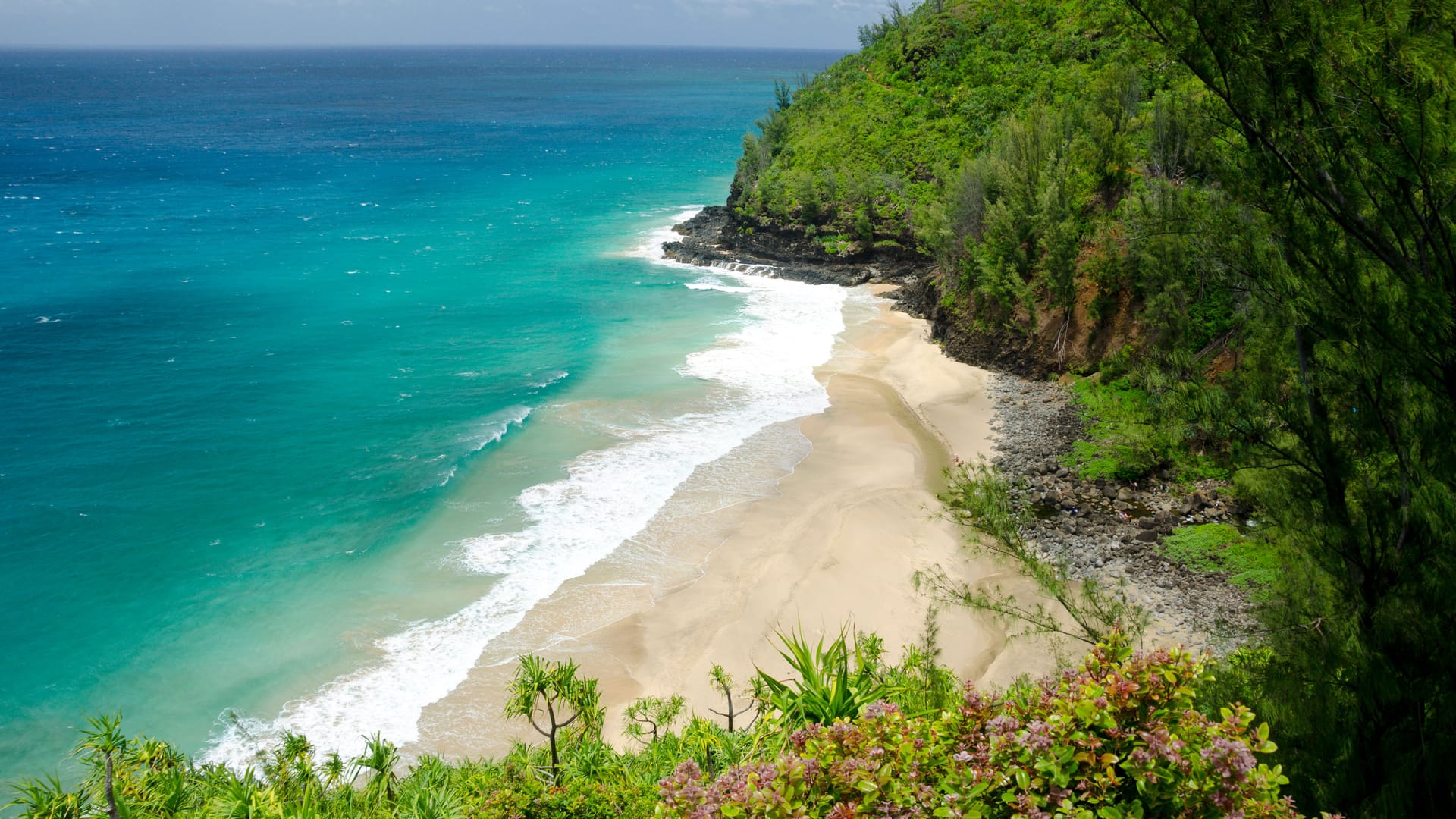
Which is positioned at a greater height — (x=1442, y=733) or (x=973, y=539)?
(x=1442, y=733)

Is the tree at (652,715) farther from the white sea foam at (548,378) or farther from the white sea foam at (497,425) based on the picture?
the white sea foam at (548,378)

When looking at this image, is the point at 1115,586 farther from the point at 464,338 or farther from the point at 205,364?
the point at 205,364

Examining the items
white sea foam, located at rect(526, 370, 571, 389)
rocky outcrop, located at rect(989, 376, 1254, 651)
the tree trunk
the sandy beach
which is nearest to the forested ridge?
the tree trunk

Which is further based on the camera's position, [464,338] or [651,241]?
[651,241]

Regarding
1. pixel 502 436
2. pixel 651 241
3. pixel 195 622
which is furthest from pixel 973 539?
pixel 651 241

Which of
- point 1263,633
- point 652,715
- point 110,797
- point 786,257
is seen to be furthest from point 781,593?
point 786,257

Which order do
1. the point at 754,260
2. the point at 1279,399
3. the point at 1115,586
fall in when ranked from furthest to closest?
the point at 754,260
the point at 1115,586
the point at 1279,399

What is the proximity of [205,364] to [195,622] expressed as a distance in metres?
19.2

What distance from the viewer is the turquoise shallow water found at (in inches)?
778

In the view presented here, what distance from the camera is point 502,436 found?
30156mm

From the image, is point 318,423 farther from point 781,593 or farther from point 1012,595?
point 1012,595

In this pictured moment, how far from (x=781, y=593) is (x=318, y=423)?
19370mm

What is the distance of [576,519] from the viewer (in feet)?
81.0

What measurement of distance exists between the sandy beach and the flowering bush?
10.6 m
